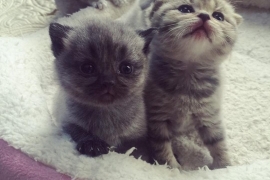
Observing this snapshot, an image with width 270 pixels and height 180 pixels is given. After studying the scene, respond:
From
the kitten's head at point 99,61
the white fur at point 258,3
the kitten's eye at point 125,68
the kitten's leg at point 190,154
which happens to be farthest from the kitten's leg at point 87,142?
the white fur at point 258,3

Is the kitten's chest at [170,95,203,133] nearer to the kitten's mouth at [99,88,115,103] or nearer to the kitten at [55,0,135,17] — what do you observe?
the kitten's mouth at [99,88,115,103]

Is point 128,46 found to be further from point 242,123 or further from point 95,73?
point 242,123

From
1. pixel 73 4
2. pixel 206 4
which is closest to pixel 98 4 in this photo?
pixel 73 4

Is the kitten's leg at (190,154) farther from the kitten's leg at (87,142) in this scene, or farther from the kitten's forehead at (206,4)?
the kitten's forehead at (206,4)

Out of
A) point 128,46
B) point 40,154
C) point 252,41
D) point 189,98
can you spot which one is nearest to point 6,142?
point 40,154

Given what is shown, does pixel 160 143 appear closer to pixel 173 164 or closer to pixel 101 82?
pixel 173 164

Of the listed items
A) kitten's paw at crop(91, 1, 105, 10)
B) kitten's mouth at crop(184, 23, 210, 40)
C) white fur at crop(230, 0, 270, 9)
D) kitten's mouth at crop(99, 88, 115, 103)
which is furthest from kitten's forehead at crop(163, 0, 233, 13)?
white fur at crop(230, 0, 270, 9)
